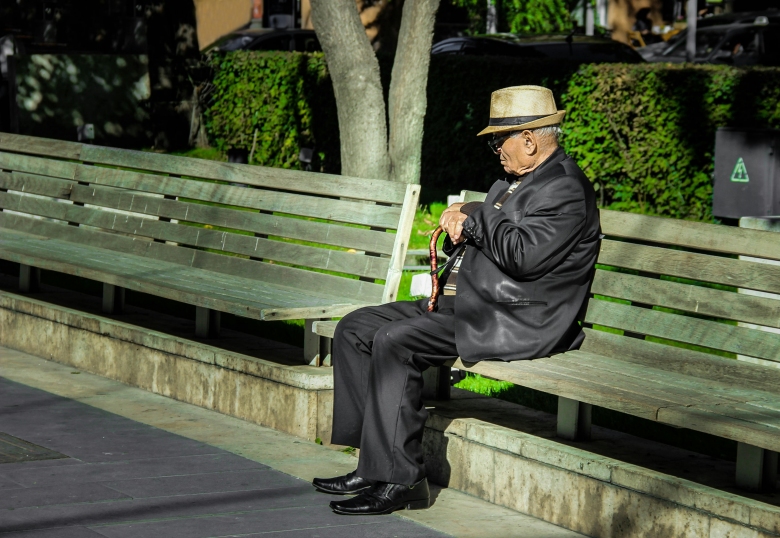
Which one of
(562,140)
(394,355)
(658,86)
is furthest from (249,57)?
(394,355)

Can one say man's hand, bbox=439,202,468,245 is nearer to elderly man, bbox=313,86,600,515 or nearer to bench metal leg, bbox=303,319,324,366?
elderly man, bbox=313,86,600,515

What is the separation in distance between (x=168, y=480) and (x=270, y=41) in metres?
23.7

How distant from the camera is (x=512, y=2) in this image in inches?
1062

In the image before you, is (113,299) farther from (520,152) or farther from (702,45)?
(702,45)

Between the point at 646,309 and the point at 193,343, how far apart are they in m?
2.32

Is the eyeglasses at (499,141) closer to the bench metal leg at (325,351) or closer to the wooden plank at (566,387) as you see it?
the wooden plank at (566,387)

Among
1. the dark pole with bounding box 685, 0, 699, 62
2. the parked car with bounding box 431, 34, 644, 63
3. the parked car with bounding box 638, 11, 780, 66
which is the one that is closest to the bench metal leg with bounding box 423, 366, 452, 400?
the parked car with bounding box 431, 34, 644, 63

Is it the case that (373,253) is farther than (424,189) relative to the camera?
No

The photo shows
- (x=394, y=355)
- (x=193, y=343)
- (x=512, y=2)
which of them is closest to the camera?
(x=394, y=355)

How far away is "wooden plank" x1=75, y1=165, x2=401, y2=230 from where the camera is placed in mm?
5613

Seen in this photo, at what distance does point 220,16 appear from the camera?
39.6 m

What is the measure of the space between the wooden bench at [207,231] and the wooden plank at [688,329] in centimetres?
96

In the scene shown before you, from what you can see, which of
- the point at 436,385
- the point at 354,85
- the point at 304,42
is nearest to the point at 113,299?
the point at 436,385

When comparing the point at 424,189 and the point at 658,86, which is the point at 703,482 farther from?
the point at 424,189
